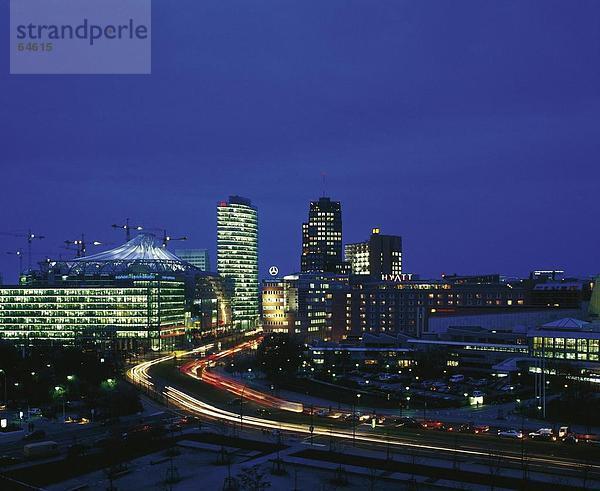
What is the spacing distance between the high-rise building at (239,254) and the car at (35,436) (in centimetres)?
12169

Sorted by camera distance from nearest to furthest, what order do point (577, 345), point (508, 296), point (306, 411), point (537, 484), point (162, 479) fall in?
point (537, 484), point (162, 479), point (306, 411), point (577, 345), point (508, 296)

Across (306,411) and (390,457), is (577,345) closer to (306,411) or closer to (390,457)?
(306,411)

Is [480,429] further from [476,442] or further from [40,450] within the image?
[40,450]

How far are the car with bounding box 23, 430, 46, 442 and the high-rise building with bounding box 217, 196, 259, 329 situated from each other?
399 feet

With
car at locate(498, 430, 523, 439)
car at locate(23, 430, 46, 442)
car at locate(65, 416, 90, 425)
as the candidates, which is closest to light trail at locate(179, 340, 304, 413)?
car at locate(65, 416, 90, 425)

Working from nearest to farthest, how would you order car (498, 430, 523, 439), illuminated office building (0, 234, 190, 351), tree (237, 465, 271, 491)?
tree (237, 465, 271, 491) < car (498, 430, 523, 439) < illuminated office building (0, 234, 190, 351)

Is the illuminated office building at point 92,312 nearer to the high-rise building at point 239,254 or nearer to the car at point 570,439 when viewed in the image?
the high-rise building at point 239,254

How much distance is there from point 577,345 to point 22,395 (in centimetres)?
5310

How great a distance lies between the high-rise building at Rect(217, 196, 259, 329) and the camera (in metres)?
168

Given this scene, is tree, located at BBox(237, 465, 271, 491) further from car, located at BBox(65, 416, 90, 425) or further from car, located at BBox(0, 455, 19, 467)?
car, located at BBox(65, 416, 90, 425)

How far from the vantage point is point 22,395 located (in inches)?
2159

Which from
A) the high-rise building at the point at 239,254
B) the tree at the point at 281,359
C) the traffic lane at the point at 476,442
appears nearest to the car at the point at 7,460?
the traffic lane at the point at 476,442

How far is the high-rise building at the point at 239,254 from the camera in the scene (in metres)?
168

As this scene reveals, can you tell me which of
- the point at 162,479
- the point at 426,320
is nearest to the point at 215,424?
the point at 162,479
